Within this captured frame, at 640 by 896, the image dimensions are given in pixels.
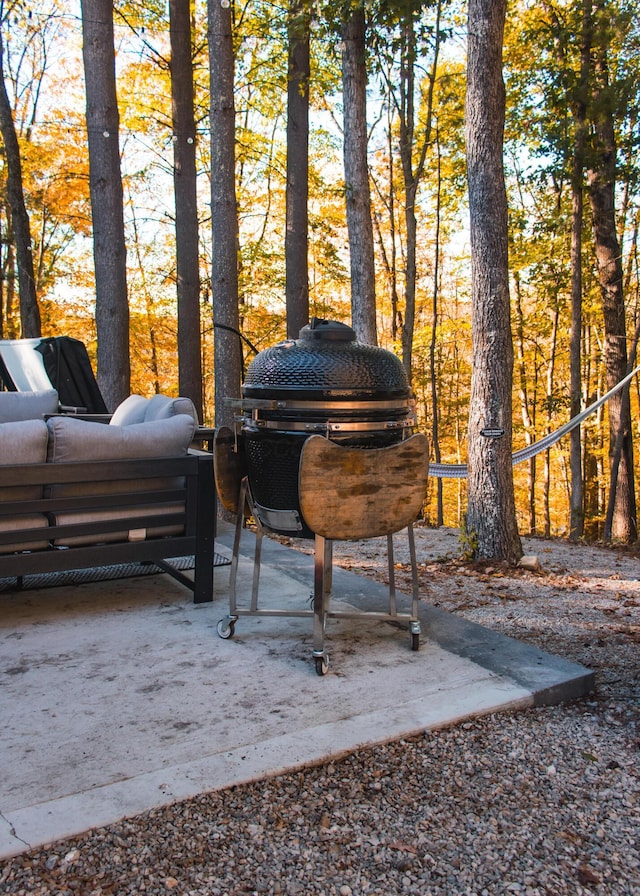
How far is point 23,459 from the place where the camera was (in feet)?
8.63

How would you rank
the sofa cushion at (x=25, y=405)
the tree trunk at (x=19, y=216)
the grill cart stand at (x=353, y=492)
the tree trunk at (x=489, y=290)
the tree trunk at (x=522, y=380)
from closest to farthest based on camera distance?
the grill cart stand at (x=353, y=492) → the sofa cushion at (x=25, y=405) → the tree trunk at (x=489, y=290) → the tree trunk at (x=19, y=216) → the tree trunk at (x=522, y=380)

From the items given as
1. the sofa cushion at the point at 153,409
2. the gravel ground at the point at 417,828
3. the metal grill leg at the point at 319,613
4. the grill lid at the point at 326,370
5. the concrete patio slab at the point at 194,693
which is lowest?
the gravel ground at the point at 417,828

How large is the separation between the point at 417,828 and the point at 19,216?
9.62 meters

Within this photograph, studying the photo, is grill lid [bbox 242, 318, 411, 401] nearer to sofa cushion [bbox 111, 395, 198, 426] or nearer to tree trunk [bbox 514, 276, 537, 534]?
sofa cushion [bbox 111, 395, 198, 426]

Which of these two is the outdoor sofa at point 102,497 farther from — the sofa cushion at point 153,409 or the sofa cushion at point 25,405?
the sofa cushion at point 25,405

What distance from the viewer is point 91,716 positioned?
6.36 ft

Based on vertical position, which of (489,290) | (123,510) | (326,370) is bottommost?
(123,510)

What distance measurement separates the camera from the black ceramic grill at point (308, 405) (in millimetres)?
2320

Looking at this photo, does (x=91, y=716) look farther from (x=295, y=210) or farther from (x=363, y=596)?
(x=295, y=210)

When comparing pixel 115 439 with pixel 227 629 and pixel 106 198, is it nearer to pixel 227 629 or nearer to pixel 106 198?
pixel 227 629

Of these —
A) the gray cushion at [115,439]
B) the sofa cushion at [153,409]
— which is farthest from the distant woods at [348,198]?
the gray cushion at [115,439]

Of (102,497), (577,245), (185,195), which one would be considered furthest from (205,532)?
(577,245)

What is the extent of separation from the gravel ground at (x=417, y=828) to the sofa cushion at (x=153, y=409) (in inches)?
73.9

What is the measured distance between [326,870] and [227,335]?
555cm
